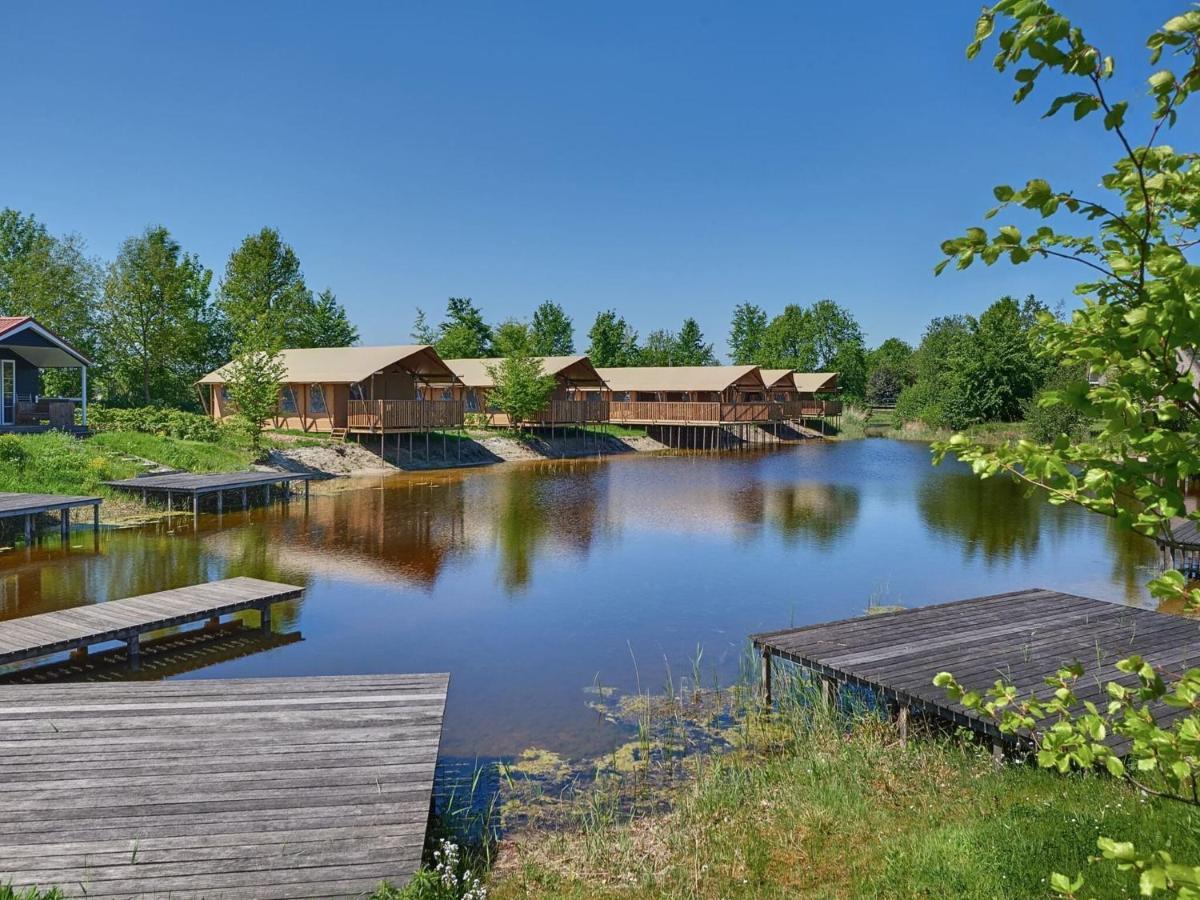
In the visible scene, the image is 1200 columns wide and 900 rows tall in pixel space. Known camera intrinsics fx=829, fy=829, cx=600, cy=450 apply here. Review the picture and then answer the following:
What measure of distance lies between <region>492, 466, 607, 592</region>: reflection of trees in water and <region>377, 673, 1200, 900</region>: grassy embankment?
8.15 m

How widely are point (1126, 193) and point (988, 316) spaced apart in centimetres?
6102

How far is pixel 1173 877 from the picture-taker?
1710mm

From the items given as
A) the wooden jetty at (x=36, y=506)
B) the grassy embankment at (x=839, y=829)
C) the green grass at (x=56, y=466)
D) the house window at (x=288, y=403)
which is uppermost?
the house window at (x=288, y=403)

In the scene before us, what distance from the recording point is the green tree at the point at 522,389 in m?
42.4

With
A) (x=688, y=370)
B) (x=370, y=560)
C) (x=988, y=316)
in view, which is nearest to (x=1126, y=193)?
(x=370, y=560)

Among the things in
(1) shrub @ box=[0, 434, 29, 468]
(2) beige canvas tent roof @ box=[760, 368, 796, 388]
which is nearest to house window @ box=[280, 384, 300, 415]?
(1) shrub @ box=[0, 434, 29, 468]

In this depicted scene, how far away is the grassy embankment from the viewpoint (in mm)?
4617

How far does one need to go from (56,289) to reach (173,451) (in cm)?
2912

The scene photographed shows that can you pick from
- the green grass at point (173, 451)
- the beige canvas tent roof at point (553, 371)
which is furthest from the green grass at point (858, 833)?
the beige canvas tent roof at point (553, 371)

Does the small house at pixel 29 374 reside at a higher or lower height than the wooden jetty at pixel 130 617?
higher

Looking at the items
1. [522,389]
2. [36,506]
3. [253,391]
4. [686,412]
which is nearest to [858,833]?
[36,506]

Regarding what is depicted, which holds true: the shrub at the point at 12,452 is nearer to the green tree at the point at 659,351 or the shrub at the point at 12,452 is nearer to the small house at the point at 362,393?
the small house at the point at 362,393

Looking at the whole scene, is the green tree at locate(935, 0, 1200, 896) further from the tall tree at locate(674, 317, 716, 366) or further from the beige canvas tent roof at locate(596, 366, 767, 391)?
the tall tree at locate(674, 317, 716, 366)

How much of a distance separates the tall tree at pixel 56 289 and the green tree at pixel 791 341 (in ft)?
194
